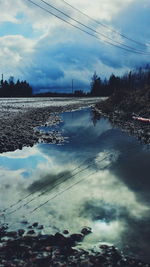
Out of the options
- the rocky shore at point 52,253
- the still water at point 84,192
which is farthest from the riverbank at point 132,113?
the rocky shore at point 52,253

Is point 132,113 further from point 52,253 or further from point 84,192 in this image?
point 52,253

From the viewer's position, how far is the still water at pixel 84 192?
7.96 m

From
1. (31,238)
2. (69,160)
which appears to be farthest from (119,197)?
(69,160)

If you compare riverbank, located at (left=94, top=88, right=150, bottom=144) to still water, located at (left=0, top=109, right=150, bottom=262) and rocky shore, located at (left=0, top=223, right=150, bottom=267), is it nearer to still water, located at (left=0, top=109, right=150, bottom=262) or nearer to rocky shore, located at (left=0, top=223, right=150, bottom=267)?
still water, located at (left=0, top=109, right=150, bottom=262)

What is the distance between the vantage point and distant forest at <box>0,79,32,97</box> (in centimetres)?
15412

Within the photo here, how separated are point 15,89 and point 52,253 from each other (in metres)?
156

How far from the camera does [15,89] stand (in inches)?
6245

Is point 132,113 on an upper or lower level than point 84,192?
upper

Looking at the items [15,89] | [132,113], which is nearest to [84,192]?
[132,113]

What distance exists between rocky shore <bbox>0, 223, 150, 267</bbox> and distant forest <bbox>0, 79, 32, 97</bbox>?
14871cm

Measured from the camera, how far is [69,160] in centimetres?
1557

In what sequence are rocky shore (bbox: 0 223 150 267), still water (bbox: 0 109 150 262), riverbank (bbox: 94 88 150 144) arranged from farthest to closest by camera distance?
riverbank (bbox: 94 88 150 144), still water (bbox: 0 109 150 262), rocky shore (bbox: 0 223 150 267)

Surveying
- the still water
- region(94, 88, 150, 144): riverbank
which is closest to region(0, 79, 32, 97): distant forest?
region(94, 88, 150, 144): riverbank

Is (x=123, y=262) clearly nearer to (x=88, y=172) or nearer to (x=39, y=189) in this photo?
(x=39, y=189)
